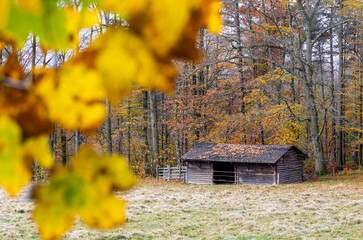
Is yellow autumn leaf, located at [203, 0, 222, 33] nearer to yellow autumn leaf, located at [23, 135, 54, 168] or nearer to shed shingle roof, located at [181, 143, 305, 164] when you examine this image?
yellow autumn leaf, located at [23, 135, 54, 168]

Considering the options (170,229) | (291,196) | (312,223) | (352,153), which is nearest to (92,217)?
(170,229)

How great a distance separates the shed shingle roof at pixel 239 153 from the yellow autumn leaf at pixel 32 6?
19500 mm

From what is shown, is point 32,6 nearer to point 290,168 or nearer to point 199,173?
point 290,168

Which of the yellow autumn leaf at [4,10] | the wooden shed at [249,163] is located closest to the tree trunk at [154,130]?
the wooden shed at [249,163]

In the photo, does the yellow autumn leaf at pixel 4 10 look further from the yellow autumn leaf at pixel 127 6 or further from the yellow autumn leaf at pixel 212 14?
the yellow autumn leaf at pixel 212 14

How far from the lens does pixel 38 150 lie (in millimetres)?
516

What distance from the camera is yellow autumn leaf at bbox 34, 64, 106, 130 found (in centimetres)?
48

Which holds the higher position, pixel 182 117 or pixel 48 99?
pixel 182 117

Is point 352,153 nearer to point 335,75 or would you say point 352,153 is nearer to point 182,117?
point 335,75

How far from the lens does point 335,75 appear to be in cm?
3120

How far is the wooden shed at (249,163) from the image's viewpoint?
19.8 metres

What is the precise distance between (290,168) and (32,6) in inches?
840

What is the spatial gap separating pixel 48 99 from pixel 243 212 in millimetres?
10792

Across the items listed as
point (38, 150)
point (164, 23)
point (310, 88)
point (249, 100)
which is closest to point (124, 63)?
point (164, 23)
